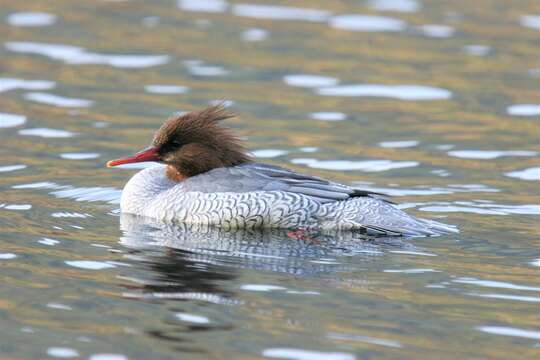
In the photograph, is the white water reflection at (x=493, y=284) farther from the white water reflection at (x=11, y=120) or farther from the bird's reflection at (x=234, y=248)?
the white water reflection at (x=11, y=120)

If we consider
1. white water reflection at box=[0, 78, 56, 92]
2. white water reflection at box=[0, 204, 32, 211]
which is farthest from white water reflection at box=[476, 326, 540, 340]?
white water reflection at box=[0, 78, 56, 92]

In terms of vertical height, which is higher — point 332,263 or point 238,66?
point 238,66

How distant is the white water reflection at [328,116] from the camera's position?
49.6 feet

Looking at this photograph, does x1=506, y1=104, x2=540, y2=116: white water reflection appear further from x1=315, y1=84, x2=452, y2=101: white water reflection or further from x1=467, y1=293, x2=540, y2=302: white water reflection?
x1=467, y1=293, x2=540, y2=302: white water reflection

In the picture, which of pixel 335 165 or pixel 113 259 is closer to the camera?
pixel 113 259

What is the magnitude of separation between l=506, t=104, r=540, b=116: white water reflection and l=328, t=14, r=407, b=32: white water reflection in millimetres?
3882

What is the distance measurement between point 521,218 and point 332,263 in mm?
2316

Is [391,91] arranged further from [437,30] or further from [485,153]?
[437,30]

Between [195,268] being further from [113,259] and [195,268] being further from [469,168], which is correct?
[469,168]

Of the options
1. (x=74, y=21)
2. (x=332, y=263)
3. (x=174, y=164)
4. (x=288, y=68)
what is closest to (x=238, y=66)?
(x=288, y=68)

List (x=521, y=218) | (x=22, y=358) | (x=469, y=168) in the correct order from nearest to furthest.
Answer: (x=22, y=358) → (x=521, y=218) → (x=469, y=168)

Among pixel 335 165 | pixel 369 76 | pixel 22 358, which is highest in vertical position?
pixel 369 76

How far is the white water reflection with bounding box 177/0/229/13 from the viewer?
20.0 meters

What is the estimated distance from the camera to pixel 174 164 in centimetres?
1130
